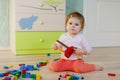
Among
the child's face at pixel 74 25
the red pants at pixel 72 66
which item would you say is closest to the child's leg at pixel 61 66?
the red pants at pixel 72 66

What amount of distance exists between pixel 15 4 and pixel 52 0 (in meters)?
0.33

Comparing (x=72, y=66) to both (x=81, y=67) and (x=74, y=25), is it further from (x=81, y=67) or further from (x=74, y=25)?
(x=74, y=25)

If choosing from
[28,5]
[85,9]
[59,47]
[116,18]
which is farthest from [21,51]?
[116,18]

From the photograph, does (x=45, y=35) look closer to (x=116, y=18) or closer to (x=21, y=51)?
(x=21, y=51)

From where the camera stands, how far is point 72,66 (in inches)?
57.7

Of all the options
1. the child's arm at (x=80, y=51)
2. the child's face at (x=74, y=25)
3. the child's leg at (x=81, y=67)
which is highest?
the child's face at (x=74, y=25)

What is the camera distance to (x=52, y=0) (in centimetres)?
212

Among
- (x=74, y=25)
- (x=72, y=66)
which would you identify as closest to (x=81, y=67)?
(x=72, y=66)

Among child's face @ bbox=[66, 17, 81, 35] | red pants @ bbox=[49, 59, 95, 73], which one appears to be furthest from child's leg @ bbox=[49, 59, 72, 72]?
child's face @ bbox=[66, 17, 81, 35]

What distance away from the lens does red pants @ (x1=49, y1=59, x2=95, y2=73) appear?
1425 millimetres

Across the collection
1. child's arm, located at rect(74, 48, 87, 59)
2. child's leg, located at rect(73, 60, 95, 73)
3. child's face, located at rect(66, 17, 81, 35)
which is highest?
child's face, located at rect(66, 17, 81, 35)

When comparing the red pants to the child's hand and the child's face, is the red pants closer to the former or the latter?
the child's hand

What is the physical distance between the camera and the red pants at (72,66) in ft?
4.67

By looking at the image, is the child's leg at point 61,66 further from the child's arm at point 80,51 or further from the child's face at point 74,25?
the child's face at point 74,25
